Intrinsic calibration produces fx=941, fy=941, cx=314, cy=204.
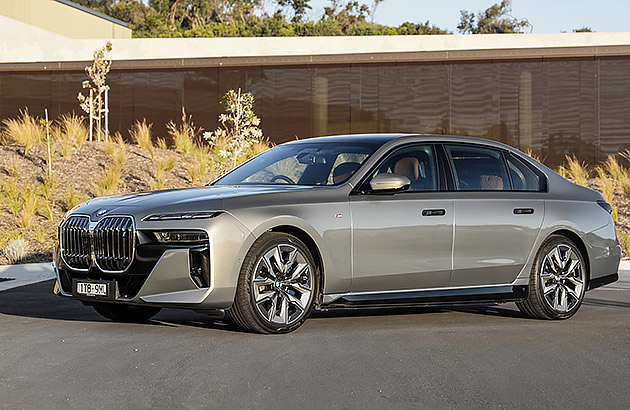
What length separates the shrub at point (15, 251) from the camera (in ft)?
48.1

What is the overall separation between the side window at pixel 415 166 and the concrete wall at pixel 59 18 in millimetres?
35493

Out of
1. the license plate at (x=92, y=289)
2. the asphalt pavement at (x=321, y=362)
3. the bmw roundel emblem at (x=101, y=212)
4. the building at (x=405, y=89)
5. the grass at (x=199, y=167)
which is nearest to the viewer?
the asphalt pavement at (x=321, y=362)

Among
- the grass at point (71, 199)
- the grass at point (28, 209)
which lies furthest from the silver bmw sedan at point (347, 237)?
the grass at point (71, 199)

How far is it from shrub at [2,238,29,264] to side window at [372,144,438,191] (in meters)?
8.10

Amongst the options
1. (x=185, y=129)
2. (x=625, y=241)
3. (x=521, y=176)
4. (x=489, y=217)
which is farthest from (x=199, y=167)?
(x=489, y=217)

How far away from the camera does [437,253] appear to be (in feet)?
27.6

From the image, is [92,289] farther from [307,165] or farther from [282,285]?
[307,165]

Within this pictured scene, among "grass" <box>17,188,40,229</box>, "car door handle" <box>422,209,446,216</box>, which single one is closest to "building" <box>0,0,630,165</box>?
"grass" <box>17,188,40,229</box>

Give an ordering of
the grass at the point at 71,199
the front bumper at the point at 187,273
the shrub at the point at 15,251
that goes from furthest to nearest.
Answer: the grass at the point at 71,199
the shrub at the point at 15,251
the front bumper at the point at 187,273

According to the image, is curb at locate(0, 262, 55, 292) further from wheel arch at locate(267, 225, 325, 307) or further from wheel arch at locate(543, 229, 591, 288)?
wheel arch at locate(543, 229, 591, 288)

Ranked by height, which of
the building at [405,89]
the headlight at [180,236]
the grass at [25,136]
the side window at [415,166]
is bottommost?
the headlight at [180,236]

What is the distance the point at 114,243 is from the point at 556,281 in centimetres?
429

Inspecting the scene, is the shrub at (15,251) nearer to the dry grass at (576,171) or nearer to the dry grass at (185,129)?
the dry grass at (185,129)

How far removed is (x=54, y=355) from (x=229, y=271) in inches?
57.1
